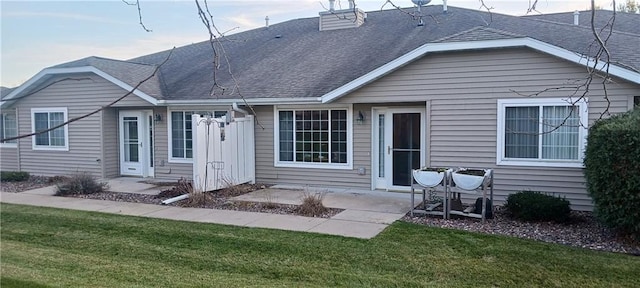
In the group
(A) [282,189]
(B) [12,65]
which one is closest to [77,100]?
(A) [282,189]

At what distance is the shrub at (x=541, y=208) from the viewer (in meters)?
8.03

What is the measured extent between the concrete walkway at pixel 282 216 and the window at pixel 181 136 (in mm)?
1557

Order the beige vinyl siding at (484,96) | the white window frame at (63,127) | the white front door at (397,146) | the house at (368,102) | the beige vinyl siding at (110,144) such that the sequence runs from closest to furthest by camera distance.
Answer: the beige vinyl siding at (484,96), the house at (368,102), the white front door at (397,146), the beige vinyl siding at (110,144), the white window frame at (63,127)

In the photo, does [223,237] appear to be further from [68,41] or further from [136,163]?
[136,163]

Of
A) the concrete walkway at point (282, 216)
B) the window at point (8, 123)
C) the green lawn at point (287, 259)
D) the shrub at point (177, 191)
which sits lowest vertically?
the green lawn at point (287, 259)

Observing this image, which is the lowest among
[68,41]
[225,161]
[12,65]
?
[225,161]

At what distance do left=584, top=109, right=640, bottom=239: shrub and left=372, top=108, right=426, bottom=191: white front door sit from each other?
14.9 ft

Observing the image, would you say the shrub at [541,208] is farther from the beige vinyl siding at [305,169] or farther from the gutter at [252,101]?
the gutter at [252,101]

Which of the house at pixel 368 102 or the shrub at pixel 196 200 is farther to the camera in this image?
the shrub at pixel 196 200

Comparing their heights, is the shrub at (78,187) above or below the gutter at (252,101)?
below

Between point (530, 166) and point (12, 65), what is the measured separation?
29.2 ft

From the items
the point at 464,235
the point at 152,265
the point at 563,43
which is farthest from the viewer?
the point at 563,43

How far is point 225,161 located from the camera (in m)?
11.9

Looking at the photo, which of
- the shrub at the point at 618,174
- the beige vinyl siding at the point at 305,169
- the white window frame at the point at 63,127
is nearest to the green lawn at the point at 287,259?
the shrub at the point at 618,174
